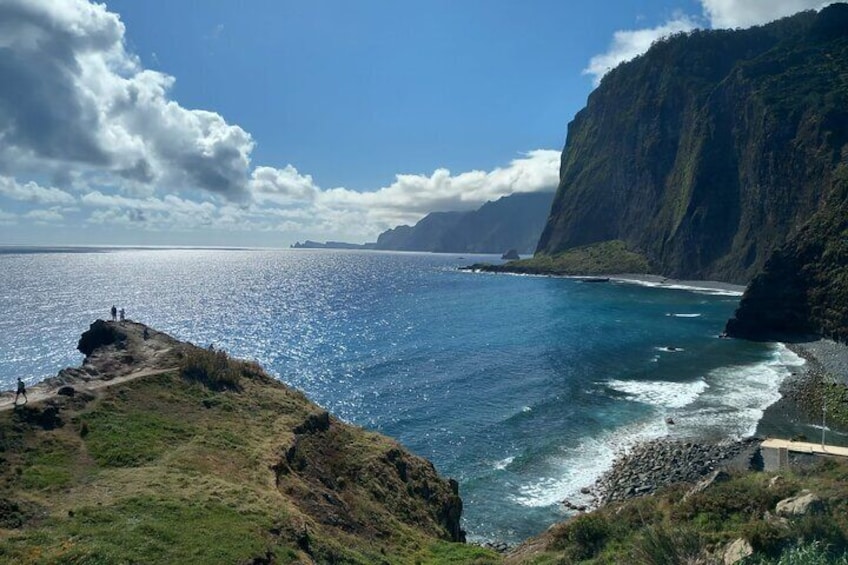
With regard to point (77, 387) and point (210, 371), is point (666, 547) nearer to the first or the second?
point (210, 371)

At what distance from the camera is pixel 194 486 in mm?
22969

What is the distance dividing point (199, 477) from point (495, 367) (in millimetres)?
54781

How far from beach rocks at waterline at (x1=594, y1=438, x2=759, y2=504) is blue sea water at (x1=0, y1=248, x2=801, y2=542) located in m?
1.76

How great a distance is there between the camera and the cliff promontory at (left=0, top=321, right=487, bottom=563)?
18873 millimetres

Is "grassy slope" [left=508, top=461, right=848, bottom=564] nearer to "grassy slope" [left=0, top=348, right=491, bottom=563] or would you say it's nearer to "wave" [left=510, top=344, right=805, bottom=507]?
"grassy slope" [left=0, top=348, right=491, bottom=563]

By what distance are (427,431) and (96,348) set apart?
29507mm

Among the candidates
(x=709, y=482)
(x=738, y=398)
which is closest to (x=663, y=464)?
(x=709, y=482)

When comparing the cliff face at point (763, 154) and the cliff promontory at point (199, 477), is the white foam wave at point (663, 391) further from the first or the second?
the cliff face at point (763, 154)

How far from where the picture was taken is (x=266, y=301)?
150250 mm

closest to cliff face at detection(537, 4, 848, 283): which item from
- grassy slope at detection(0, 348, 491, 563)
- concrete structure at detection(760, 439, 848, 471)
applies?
concrete structure at detection(760, 439, 848, 471)

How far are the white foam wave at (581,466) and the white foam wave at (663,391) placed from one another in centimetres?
706

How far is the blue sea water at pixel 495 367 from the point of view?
151ft

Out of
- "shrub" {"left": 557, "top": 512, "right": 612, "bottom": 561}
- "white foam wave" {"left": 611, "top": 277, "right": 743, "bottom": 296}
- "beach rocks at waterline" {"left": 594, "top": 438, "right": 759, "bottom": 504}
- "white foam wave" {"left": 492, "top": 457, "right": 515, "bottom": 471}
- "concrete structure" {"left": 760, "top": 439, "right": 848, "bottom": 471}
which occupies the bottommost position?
"white foam wave" {"left": 492, "top": 457, "right": 515, "bottom": 471}

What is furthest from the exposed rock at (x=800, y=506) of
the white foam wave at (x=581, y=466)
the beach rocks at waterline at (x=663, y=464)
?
the white foam wave at (x=581, y=466)
